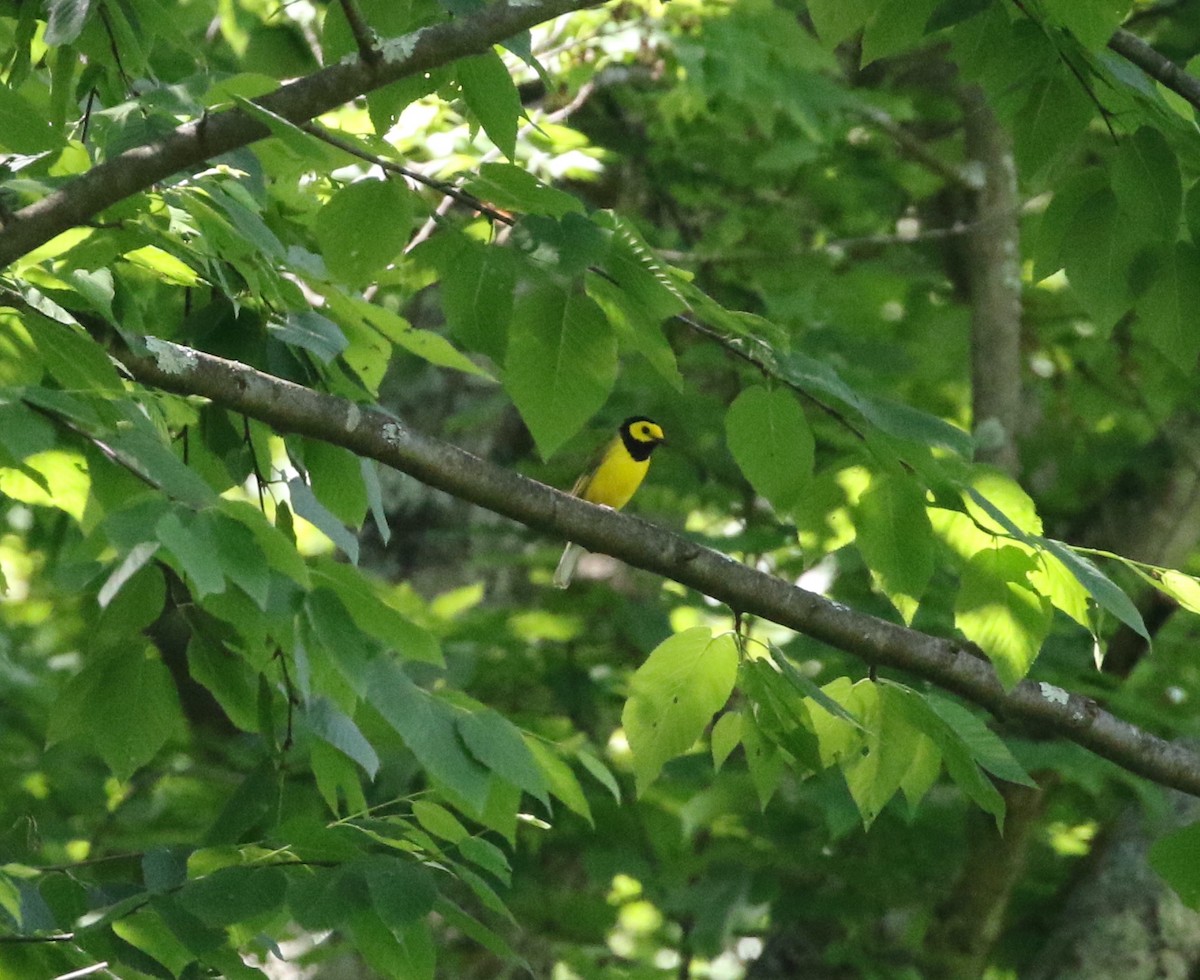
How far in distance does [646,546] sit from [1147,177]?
1099 mm

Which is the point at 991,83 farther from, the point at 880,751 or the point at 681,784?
the point at 681,784

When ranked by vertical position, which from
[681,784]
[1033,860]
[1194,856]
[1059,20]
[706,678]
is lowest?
[1033,860]

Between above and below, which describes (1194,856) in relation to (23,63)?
below

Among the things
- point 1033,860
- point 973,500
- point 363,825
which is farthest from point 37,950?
point 1033,860

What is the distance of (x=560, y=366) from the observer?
2654 mm

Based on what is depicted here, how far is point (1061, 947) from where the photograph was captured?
7.04 m

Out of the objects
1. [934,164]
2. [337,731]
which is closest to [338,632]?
[337,731]

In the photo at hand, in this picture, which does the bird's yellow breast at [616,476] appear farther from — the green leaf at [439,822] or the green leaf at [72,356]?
the green leaf at [72,356]

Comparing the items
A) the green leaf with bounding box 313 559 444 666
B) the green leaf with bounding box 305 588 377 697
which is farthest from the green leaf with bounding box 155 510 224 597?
the green leaf with bounding box 313 559 444 666

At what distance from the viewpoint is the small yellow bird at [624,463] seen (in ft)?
26.1

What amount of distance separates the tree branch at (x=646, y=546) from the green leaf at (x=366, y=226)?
24 centimetres

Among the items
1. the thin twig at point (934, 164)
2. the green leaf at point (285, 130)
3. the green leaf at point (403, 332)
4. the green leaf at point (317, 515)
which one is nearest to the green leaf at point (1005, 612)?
the green leaf at point (403, 332)

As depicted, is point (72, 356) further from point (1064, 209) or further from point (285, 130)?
point (1064, 209)

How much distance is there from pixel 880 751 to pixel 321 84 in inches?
61.8
